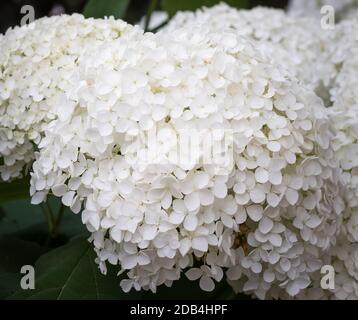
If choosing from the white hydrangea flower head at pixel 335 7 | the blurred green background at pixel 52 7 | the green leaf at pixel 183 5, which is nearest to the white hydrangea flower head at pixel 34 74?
the green leaf at pixel 183 5

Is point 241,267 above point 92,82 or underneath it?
underneath

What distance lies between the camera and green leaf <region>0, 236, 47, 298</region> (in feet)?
3.99

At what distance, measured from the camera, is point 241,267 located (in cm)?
110

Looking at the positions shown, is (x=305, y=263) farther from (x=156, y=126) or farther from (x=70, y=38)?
(x=70, y=38)

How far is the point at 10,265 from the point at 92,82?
422mm

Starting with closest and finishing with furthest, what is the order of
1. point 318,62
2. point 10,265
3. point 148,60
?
point 148,60
point 10,265
point 318,62

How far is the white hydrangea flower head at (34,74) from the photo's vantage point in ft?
4.02

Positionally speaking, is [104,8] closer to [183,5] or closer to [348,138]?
[183,5]

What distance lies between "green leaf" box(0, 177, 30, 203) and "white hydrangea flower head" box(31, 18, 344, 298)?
0.50 ft

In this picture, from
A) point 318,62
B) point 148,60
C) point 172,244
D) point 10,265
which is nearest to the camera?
point 172,244

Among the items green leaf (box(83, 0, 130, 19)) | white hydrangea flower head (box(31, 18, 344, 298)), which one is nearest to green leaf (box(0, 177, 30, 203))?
white hydrangea flower head (box(31, 18, 344, 298))

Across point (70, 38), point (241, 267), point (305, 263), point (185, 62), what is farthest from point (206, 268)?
point (70, 38)

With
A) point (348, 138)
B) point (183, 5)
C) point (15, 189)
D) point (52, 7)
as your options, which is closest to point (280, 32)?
point (183, 5)

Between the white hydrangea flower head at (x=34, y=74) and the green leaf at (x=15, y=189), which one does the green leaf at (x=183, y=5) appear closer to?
the white hydrangea flower head at (x=34, y=74)
